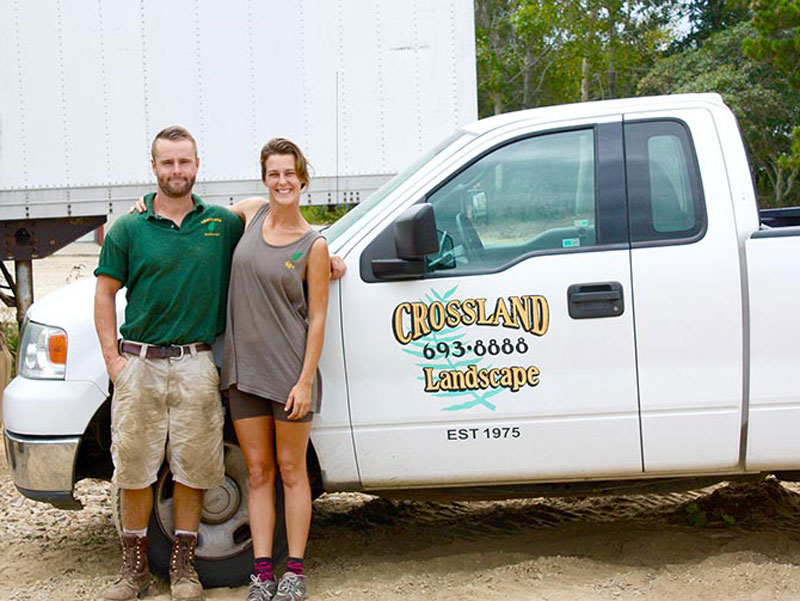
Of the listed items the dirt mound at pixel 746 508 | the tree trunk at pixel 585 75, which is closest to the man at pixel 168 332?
the dirt mound at pixel 746 508

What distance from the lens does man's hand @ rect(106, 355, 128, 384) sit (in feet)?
14.9

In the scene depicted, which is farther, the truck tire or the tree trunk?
the tree trunk

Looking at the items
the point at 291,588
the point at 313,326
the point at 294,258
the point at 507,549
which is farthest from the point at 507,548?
the point at 294,258

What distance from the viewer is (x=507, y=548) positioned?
213 inches

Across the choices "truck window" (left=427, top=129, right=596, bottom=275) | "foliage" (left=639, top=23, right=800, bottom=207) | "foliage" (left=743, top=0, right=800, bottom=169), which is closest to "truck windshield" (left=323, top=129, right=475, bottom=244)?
"truck window" (left=427, top=129, right=596, bottom=275)

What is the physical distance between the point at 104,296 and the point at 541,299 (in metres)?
1.79

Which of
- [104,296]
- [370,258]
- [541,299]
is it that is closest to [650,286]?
[541,299]

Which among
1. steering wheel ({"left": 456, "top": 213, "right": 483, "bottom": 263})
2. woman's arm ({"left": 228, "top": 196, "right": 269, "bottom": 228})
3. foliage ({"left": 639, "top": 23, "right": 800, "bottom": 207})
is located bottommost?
steering wheel ({"left": 456, "top": 213, "right": 483, "bottom": 263})

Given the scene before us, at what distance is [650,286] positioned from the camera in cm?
458

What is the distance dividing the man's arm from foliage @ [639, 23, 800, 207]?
2139 centimetres

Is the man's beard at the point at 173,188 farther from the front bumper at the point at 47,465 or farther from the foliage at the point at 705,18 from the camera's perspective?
the foliage at the point at 705,18

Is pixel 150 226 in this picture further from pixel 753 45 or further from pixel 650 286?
pixel 753 45

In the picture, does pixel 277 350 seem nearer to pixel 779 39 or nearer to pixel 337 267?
pixel 337 267

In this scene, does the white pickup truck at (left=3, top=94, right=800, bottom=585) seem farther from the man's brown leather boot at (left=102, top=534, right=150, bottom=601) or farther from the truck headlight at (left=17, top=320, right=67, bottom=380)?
the man's brown leather boot at (left=102, top=534, right=150, bottom=601)
